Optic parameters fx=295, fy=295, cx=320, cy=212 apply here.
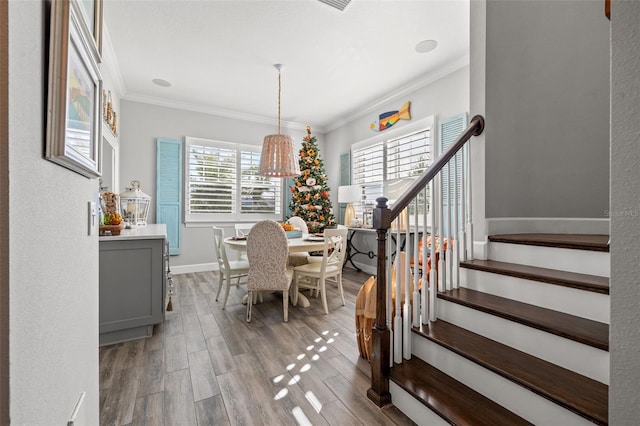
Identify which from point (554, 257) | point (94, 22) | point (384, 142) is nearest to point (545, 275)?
point (554, 257)

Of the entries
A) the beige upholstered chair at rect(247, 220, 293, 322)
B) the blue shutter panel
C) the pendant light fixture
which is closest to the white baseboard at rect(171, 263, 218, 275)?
the blue shutter panel

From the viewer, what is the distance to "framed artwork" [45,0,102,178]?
Result: 2.42ft

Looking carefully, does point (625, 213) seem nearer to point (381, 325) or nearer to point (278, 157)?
point (381, 325)

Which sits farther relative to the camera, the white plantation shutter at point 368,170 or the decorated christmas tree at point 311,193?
the decorated christmas tree at point 311,193

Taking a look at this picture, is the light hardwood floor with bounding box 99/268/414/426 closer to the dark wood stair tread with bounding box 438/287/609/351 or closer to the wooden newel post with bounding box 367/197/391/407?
the wooden newel post with bounding box 367/197/391/407

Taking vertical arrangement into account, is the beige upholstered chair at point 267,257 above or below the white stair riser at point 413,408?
above

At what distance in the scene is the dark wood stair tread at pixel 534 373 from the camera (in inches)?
44.4

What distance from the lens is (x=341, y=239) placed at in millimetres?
3307

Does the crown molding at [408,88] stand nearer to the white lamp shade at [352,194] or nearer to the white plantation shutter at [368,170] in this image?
the white plantation shutter at [368,170]

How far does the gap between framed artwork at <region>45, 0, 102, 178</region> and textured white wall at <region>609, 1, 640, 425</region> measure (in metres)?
1.43

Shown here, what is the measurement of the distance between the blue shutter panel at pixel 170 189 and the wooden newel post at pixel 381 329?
4.34 m

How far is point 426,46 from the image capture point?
11.2 ft

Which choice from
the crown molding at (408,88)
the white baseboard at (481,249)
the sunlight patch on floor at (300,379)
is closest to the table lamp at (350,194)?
the crown molding at (408,88)

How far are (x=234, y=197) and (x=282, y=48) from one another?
3039 mm
